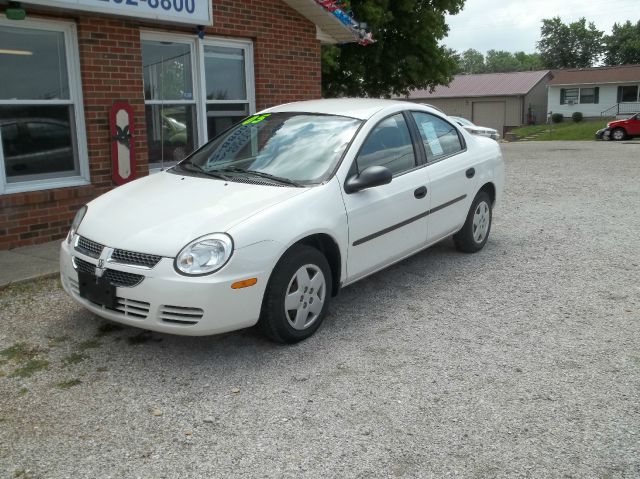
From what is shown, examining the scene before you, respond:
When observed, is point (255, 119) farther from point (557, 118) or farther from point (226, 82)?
point (557, 118)

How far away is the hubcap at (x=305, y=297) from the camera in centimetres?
425

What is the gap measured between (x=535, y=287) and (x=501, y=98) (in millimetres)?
43973

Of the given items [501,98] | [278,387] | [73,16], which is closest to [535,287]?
[278,387]

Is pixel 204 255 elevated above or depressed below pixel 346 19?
below

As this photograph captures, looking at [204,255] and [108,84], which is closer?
[204,255]

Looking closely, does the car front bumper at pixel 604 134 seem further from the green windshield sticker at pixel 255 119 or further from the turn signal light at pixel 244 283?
the turn signal light at pixel 244 283

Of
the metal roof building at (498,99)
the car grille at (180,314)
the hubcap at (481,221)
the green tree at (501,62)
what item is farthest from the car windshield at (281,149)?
the green tree at (501,62)

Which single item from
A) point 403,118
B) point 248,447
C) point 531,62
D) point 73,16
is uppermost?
point 531,62

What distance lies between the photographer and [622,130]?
32.0 metres

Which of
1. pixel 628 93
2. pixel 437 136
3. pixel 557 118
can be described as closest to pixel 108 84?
pixel 437 136

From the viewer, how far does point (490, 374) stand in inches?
155

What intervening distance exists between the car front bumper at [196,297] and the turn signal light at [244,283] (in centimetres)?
2

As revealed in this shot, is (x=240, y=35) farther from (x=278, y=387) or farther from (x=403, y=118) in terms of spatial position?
(x=278, y=387)

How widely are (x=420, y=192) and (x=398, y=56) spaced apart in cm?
1440
